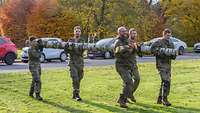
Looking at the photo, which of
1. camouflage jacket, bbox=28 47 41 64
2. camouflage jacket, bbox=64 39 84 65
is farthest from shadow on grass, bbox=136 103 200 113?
camouflage jacket, bbox=28 47 41 64

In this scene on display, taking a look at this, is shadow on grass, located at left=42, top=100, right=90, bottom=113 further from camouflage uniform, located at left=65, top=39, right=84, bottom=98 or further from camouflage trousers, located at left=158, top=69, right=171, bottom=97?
camouflage trousers, located at left=158, top=69, right=171, bottom=97

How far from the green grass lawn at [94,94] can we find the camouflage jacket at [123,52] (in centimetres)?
113

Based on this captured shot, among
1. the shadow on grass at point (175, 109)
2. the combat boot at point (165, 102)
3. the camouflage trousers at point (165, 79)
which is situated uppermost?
the camouflage trousers at point (165, 79)

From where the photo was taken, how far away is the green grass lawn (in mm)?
13047

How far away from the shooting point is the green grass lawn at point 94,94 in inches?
514

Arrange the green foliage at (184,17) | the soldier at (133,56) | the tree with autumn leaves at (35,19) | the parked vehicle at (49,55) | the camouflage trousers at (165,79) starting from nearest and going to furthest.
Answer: the soldier at (133,56) < the camouflage trousers at (165,79) < the parked vehicle at (49,55) < the tree with autumn leaves at (35,19) < the green foliage at (184,17)

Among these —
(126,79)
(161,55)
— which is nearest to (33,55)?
(126,79)

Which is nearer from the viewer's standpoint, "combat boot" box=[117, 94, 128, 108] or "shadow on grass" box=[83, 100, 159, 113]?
"shadow on grass" box=[83, 100, 159, 113]

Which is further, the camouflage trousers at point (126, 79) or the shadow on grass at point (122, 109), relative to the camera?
the camouflage trousers at point (126, 79)

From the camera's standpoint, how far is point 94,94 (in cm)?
1591

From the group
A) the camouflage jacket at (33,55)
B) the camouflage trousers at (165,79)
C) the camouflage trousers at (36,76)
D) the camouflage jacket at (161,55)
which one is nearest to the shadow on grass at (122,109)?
the camouflage trousers at (165,79)

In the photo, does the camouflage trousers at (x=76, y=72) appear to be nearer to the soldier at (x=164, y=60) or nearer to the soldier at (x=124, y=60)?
the soldier at (x=124, y=60)

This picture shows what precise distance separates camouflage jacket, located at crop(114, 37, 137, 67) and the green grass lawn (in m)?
1.13

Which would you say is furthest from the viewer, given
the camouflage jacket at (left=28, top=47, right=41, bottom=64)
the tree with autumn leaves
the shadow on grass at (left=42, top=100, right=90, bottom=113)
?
the tree with autumn leaves
